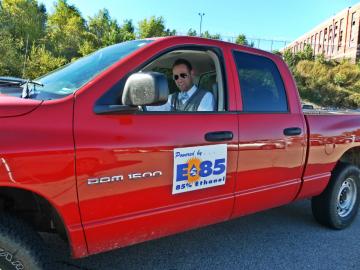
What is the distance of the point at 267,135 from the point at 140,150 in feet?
4.40

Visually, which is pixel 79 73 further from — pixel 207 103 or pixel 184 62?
pixel 184 62

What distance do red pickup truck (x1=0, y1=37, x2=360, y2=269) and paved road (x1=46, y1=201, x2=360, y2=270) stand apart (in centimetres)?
55

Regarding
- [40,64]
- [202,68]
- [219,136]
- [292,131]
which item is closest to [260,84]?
[292,131]

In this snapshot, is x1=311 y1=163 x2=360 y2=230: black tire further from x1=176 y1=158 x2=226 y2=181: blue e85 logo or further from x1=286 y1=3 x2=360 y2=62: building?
x1=286 y1=3 x2=360 y2=62: building

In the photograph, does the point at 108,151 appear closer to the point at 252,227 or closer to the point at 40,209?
the point at 40,209

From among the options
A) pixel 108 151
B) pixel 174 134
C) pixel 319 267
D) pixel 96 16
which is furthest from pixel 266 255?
pixel 96 16

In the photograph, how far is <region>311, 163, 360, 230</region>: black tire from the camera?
181 inches

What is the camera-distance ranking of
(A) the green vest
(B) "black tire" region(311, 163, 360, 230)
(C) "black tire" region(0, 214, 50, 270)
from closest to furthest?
(C) "black tire" region(0, 214, 50, 270) → (A) the green vest → (B) "black tire" region(311, 163, 360, 230)

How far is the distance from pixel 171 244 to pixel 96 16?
142ft

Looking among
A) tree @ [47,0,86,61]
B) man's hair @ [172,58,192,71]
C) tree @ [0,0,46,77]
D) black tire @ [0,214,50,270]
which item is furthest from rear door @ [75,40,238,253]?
tree @ [47,0,86,61]

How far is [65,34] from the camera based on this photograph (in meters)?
36.0

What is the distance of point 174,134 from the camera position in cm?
290

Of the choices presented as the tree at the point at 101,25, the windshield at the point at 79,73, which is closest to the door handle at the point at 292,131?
the windshield at the point at 79,73

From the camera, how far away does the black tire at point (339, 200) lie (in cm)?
461
